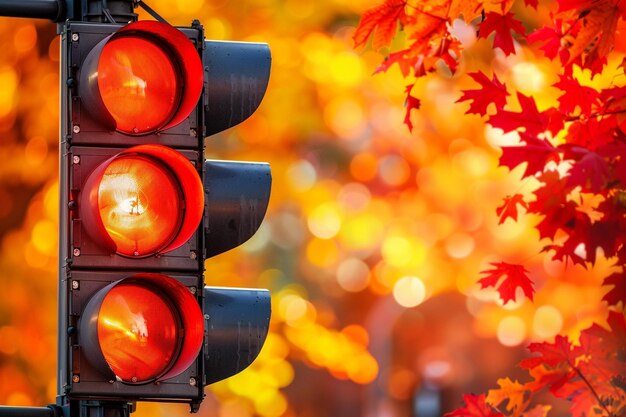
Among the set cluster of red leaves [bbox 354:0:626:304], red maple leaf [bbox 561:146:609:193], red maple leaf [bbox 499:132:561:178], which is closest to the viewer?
red maple leaf [bbox 561:146:609:193]

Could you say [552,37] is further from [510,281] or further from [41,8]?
[41,8]

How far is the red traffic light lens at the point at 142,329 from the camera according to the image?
4.03 metres

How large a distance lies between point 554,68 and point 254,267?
320cm

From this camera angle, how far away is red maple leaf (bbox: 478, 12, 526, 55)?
20.0 feet

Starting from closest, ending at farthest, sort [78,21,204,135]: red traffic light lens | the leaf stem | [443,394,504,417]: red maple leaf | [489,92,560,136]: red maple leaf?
1. [78,21,204,135]: red traffic light lens
2. [489,92,560,136]: red maple leaf
3. the leaf stem
4. [443,394,504,417]: red maple leaf

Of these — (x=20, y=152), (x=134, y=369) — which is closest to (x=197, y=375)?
(x=134, y=369)

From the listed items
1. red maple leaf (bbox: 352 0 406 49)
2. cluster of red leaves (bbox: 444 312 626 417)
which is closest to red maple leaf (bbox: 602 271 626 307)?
→ cluster of red leaves (bbox: 444 312 626 417)

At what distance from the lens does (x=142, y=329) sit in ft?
13.5

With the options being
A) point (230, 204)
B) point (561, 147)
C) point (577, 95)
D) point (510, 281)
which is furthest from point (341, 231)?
point (230, 204)

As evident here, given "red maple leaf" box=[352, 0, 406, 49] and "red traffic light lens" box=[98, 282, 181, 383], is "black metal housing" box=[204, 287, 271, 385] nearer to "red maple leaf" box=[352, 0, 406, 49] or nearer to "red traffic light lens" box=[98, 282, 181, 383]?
"red traffic light lens" box=[98, 282, 181, 383]

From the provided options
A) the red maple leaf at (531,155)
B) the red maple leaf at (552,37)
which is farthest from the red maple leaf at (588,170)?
the red maple leaf at (552,37)

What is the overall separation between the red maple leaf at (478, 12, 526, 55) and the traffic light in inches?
82.5

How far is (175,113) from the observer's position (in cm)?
422

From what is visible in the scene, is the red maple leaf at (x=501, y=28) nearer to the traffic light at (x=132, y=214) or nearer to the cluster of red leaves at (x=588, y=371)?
the cluster of red leaves at (x=588, y=371)
